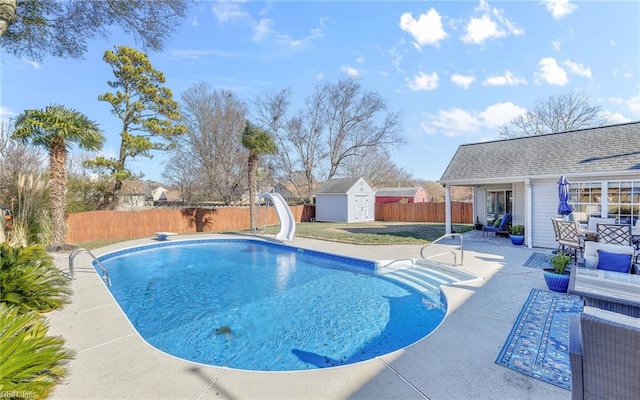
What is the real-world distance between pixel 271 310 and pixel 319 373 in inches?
118

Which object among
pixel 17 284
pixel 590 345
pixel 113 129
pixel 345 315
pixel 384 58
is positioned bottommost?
pixel 345 315

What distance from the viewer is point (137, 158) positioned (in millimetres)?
16297

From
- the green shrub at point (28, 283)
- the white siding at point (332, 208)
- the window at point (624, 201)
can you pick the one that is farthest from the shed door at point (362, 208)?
the green shrub at point (28, 283)

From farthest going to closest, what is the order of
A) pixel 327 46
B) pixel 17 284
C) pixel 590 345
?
pixel 327 46 < pixel 17 284 < pixel 590 345

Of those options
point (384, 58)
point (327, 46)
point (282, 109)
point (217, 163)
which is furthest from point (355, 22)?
point (282, 109)

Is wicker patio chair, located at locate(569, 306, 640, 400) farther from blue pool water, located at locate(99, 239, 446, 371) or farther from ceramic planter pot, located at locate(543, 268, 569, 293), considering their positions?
ceramic planter pot, located at locate(543, 268, 569, 293)

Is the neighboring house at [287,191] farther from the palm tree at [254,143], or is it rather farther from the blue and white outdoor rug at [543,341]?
the blue and white outdoor rug at [543,341]

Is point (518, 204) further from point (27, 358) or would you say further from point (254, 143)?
point (27, 358)

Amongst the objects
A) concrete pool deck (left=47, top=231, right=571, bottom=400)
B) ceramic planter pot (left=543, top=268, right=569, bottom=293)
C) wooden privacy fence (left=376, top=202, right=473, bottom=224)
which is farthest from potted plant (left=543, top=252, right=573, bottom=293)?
wooden privacy fence (left=376, top=202, right=473, bottom=224)

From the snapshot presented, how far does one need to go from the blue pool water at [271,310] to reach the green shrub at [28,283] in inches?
50.1

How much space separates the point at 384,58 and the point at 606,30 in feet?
27.2

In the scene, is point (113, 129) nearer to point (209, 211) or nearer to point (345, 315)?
point (209, 211)

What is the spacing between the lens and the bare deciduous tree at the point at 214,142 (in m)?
21.4

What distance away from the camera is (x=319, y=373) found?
307 cm
